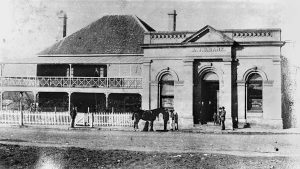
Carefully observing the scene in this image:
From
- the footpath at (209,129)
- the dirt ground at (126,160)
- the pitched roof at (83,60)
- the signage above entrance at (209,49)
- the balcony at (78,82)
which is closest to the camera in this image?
the dirt ground at (126,160)

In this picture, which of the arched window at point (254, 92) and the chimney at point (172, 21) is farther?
the chimney at point (172, 21)

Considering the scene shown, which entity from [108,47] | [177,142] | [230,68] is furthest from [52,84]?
[177,142]

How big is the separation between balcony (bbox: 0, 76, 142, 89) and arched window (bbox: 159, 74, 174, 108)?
13.0 ft

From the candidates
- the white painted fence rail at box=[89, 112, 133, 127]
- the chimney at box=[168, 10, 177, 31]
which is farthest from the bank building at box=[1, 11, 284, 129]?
the chimney at box=[168, 10, 177, 31]

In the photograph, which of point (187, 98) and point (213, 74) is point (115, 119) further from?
point (213, 74)

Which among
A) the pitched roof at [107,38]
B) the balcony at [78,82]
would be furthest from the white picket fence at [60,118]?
the pitched roof at [107,38]

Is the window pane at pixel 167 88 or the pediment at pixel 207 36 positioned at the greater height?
the pediment at pixel 207 36

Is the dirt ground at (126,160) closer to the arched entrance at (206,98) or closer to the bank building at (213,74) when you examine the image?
the bank building at (213,74)

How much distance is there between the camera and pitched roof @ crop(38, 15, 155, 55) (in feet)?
108

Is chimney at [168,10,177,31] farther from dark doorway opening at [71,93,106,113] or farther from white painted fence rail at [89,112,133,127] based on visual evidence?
white painted fence rail at [89,112,133,127]

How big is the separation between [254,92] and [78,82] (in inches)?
557

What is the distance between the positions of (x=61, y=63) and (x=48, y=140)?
16.1 m

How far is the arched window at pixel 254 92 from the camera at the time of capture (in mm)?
23844

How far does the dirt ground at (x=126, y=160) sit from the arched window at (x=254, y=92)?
12800 millimetres
